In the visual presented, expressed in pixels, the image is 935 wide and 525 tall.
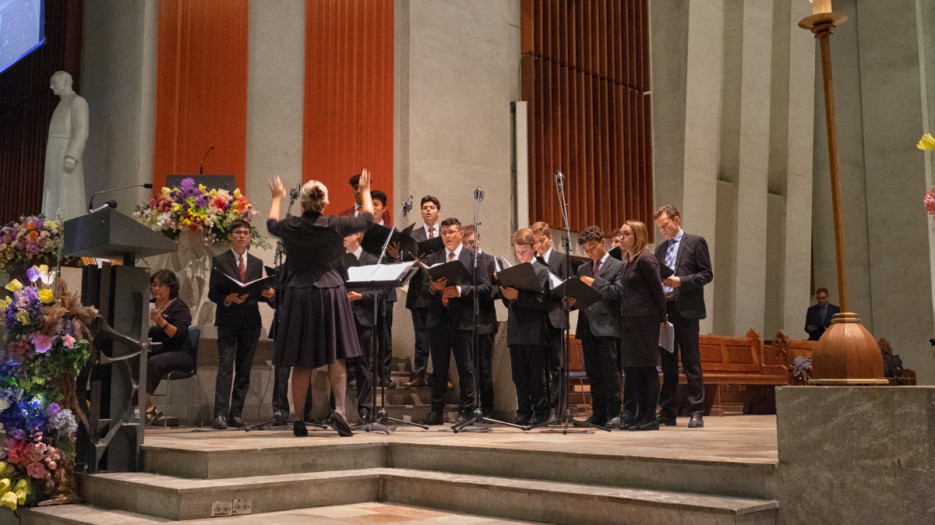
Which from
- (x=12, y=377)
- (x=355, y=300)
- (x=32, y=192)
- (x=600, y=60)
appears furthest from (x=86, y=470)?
(x=600, y=60)

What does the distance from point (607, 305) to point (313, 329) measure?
203 centimetres

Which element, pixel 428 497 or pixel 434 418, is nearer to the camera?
pixel 428 497

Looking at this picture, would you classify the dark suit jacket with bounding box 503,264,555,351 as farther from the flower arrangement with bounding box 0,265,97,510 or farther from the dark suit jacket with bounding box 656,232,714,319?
the flower arrangement with bounding box 0,265,97,510

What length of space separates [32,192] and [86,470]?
7.69 m

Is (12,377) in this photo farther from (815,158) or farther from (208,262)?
(815,158)

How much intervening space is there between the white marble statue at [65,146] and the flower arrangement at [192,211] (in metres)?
2.29

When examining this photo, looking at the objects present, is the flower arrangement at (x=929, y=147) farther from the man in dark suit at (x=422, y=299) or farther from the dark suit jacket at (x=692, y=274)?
the man in dark suit at (x=422, y=299)

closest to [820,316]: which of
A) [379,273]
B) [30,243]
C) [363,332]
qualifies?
[363,332]

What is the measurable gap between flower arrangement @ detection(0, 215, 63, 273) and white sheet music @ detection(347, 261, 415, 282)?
10.1ft

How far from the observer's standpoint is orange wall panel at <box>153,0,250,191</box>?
8664 millimetres

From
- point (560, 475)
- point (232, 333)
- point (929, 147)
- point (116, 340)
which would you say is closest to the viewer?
point (929, 147)

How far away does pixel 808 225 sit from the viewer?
13242 millimetres

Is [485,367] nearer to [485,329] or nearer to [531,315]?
[485,329]

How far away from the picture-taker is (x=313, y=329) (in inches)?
195
